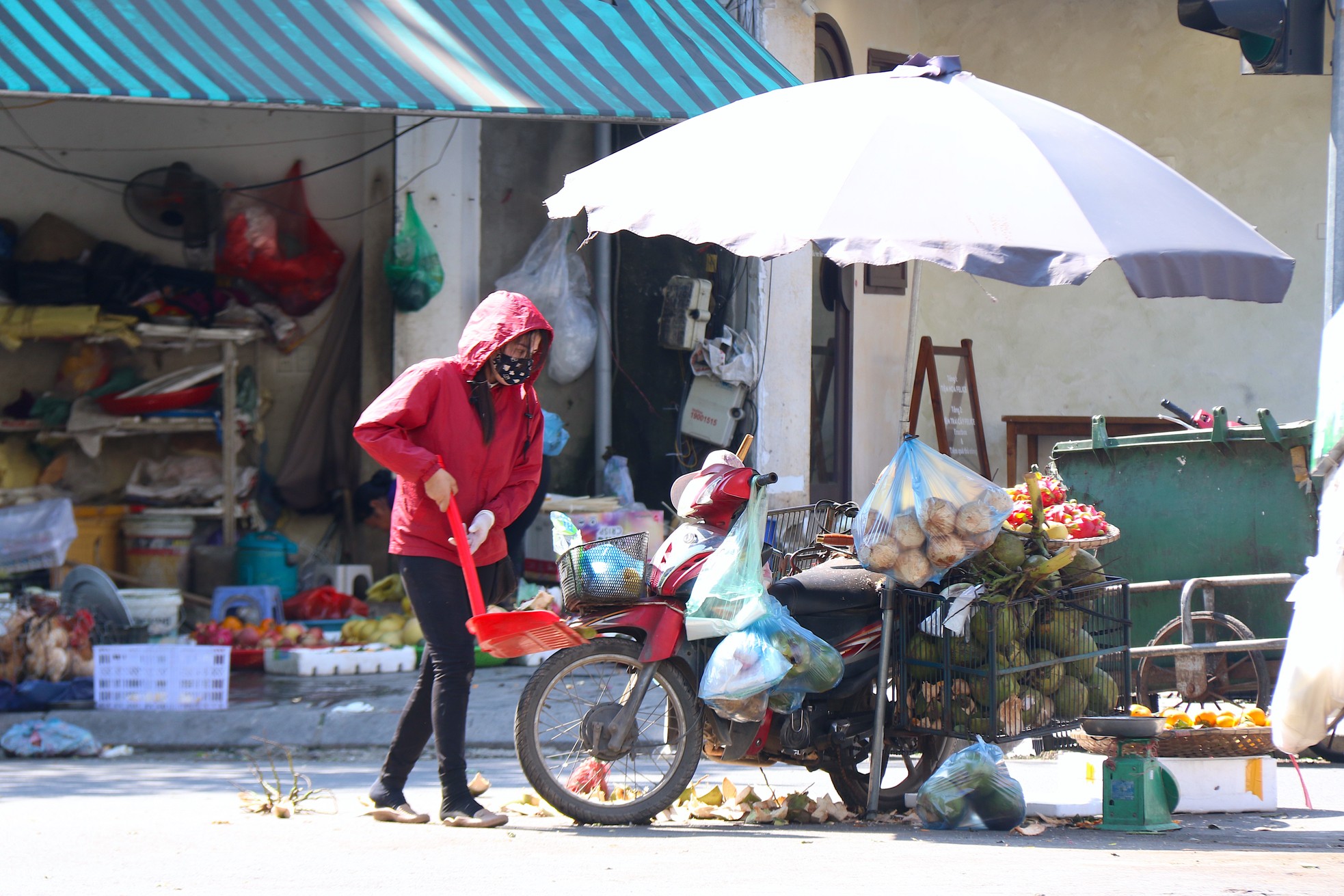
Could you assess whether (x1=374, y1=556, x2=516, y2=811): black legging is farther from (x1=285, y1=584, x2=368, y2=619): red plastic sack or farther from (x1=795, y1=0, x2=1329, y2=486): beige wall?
(x1=795, y1=0, x2=1329, y2=486): beige wall

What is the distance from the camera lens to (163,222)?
34.9ft

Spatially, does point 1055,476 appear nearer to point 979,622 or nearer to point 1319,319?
point 979,622

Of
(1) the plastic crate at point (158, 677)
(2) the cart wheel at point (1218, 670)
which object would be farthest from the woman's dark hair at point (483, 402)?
(2) the cart wheel at point (1218, 670)

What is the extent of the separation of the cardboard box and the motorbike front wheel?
13.3 ft

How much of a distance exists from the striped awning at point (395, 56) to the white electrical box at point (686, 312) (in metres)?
1.79

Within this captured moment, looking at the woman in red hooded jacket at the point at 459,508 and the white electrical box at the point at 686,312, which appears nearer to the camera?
the woman in red hooded jacket at the point at 459,508

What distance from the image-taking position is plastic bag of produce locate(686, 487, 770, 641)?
5.01 metres

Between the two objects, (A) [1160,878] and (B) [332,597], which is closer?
(A) [1160,878]

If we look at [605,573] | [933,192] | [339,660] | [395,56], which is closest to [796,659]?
[605,573]

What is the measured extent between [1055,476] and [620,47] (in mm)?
4354

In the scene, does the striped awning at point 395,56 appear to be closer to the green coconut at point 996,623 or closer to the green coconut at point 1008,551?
the green coconut at point 1008,551

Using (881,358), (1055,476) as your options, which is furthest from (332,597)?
(1055,476)

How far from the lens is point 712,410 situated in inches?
405

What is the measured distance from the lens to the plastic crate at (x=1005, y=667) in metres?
5.05
